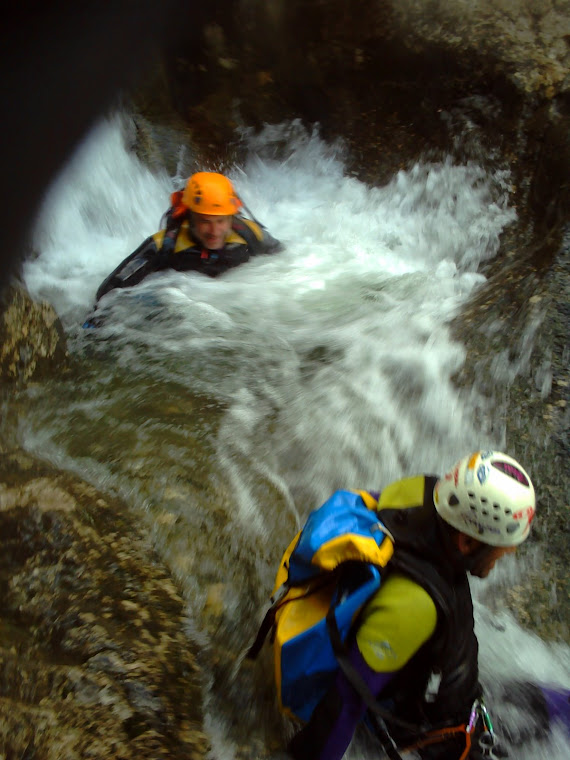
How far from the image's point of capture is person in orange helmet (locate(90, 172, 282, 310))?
4.55 meters

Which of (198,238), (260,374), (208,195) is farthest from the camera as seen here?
(198,238)

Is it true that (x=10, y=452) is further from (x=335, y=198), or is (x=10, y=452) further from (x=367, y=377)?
(x=335, y=198)

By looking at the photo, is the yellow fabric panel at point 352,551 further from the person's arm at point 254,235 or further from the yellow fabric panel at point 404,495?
the person's arm at point 254,235

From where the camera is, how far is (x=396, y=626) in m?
1.67

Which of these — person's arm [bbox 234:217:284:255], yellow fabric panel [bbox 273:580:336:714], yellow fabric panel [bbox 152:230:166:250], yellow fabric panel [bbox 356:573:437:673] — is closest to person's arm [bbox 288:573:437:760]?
yellow fabric panel [bbox 356:573:437:673]

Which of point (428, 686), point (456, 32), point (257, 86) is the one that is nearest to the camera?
point (428, 686)

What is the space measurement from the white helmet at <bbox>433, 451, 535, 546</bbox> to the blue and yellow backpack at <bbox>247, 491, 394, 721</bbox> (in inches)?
10.0

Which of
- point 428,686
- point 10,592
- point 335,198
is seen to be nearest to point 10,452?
point 10,592

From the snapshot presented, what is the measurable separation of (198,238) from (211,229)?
0.61 ft

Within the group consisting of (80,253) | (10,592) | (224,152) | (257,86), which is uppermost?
(257,86)

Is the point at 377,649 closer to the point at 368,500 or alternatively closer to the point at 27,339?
the point at 368,500

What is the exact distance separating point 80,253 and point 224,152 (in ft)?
7.58

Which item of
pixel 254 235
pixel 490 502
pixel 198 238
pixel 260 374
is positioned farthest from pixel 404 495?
pixel 254 235

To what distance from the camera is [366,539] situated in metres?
1.75
